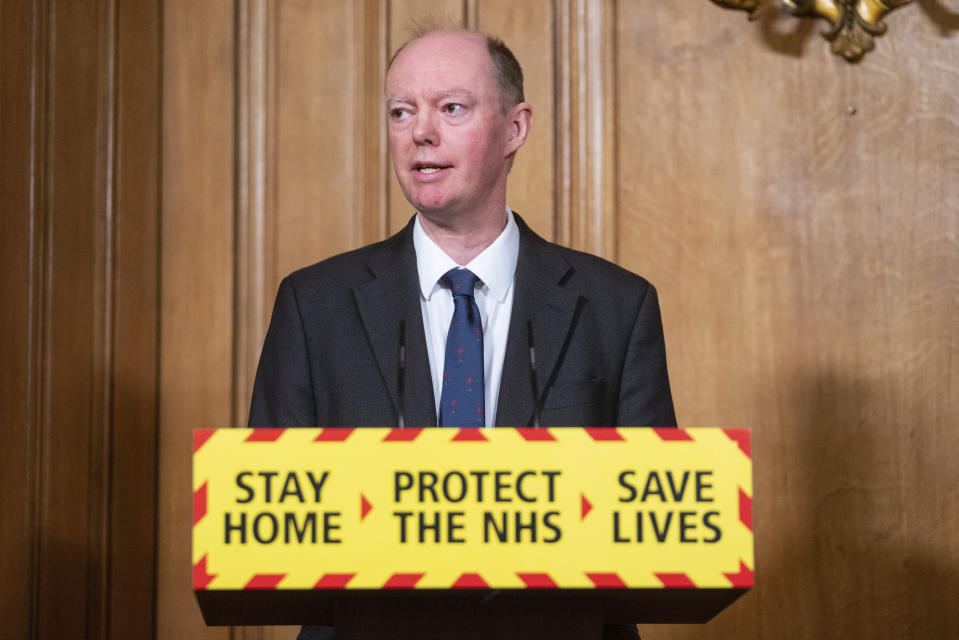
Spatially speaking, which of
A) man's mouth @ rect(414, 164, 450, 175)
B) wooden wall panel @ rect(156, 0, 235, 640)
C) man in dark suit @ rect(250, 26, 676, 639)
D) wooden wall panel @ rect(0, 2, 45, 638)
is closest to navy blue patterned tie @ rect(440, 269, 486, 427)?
man in dark suit @ rect(250, 26, 676, 639)

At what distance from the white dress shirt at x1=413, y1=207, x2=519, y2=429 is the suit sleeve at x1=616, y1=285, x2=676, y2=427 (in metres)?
0.19

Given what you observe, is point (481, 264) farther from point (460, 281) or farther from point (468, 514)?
point (468, 514)

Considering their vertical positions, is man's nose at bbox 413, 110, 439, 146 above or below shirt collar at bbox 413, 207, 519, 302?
above

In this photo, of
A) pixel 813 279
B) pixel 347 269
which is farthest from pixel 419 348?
pixel 813 279

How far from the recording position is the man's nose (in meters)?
1.36

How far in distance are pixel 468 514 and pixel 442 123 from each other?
70 cm

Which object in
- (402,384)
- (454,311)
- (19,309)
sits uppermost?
(19,309)

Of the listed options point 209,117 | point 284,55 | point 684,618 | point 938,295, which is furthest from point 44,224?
point 938,295

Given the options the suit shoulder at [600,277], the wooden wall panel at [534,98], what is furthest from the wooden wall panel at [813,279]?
the suit shoulder at [600,277]

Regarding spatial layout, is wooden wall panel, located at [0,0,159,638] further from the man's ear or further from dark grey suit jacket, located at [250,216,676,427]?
the man's ear

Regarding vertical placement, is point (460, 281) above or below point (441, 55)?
below

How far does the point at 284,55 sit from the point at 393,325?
3.92 ft

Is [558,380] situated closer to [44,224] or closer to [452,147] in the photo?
[452,147]

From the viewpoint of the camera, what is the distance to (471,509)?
32.4 inches
